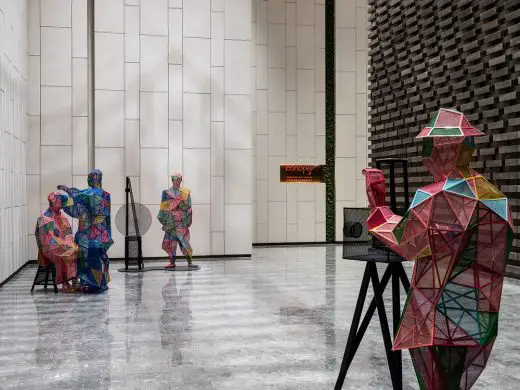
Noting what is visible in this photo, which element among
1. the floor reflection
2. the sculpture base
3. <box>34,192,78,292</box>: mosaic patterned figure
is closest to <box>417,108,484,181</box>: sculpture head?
the floor reflection

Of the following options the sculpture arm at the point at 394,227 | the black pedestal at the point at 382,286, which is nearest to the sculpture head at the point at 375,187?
the sculpture arm at the point at 394,227

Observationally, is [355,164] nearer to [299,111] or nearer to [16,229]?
[299,111]

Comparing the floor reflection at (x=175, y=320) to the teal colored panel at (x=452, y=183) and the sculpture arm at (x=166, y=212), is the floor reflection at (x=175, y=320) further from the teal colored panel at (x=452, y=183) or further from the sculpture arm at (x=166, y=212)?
the teal colored panel at (x=452, y=183)

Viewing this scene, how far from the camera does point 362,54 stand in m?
17.5

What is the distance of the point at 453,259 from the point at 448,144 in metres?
0.47

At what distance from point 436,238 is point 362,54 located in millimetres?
15345

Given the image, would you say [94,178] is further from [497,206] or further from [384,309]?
[497,206]

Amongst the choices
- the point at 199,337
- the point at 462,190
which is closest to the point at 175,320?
the point at 199,337

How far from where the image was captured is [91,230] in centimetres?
882

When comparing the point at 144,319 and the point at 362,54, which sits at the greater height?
the point at 362,54

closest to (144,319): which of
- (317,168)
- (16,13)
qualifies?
(16,13)

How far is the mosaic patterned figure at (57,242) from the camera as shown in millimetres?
8719

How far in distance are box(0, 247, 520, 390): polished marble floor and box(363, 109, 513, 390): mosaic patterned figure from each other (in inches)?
70.0

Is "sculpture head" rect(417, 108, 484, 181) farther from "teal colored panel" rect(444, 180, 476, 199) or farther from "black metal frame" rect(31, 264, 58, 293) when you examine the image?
"black metal frame" rect(31, 264, 58, 293)
